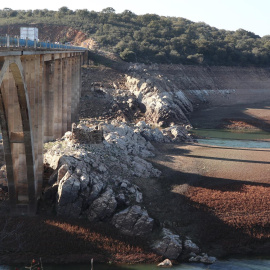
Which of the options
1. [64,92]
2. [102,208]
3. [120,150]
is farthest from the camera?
[64,92]

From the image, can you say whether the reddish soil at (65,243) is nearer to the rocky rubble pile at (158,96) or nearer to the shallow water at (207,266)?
the shallow water at (207,266)

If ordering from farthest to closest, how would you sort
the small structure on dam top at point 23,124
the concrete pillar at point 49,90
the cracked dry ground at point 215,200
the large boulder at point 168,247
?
the concrete pillar at point 49,90 → the cracked dry ground at point 215,200 → the large boulder at point 168,247 → the small structure on dam top at point 23,124

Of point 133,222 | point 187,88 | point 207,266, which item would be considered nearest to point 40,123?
point 133,222

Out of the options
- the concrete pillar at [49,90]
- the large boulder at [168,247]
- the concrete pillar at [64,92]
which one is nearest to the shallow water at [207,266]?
the large boulder at [168,247]

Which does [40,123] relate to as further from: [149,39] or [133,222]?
[149,39]

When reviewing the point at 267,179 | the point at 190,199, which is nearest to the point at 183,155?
the point at 267,179

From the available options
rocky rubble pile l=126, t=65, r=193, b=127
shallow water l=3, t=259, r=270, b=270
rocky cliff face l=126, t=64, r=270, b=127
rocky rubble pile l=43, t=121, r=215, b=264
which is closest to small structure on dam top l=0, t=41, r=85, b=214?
rocky rubble pile l=43, t=121, r=215, b=264

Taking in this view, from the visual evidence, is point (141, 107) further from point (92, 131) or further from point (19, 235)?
point (19, 235)
